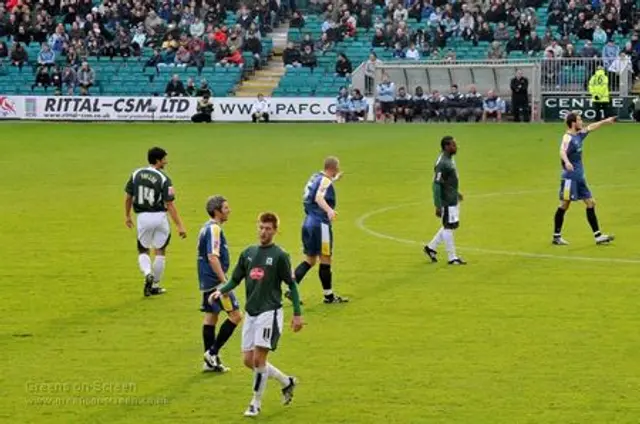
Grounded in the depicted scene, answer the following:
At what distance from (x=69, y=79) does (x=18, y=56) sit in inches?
153

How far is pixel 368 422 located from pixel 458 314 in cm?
546

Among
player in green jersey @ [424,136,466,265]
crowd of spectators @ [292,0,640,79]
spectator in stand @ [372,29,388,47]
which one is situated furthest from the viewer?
spectator in stand @ [372,29,388,47]

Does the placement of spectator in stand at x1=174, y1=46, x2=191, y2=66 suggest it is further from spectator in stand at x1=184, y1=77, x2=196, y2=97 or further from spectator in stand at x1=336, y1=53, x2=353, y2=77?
spectator in stand at x1=336, y1=53, x2=353, y2=77

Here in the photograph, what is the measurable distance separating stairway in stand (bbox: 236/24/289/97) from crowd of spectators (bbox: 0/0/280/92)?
634mm

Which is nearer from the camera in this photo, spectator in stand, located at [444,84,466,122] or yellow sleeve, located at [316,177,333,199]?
yellow sleeve, located at [316,177,333,199]

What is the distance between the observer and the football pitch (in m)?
13.7

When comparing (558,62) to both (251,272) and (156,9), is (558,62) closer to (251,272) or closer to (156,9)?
(156,9)

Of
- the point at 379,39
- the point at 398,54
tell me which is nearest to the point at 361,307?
the point at 398,54

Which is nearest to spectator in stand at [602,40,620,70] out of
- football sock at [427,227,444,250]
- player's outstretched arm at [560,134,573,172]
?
player's outstretched arm at [560,134,573,172]

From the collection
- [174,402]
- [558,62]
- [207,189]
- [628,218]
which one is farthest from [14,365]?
[558,62]

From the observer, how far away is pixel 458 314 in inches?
714

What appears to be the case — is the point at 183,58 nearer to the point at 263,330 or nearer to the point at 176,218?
the point at 176,218

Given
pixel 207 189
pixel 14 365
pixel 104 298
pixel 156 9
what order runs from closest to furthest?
pixel 14 365, pixel 104 298, pixel 207 189, pixel 156 9

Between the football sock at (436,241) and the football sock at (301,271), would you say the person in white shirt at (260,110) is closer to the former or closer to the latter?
the football sock at (436,241)
